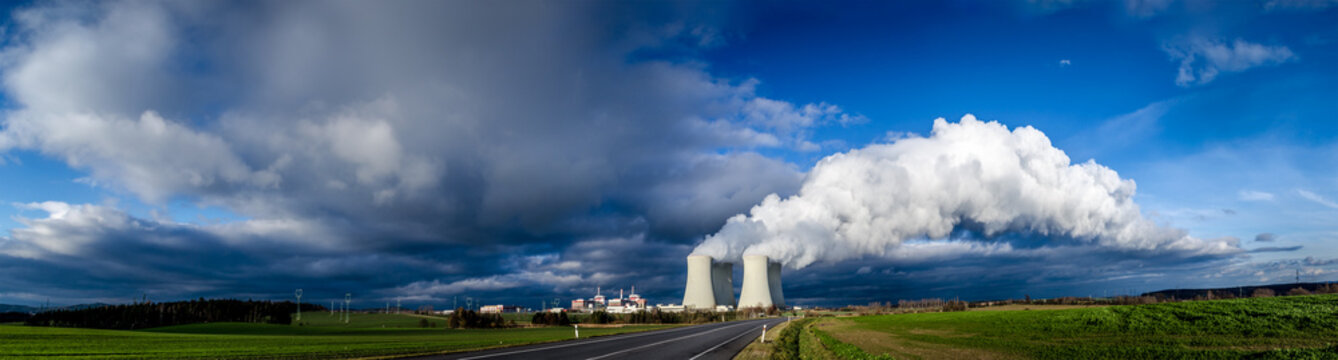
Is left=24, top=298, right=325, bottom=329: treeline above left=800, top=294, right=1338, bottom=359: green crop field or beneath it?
beneath

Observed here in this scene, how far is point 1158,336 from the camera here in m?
32.0

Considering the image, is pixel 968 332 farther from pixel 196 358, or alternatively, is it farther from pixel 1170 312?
pixel 196 358

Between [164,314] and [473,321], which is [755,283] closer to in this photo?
[473,321]

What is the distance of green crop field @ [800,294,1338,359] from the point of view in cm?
2505

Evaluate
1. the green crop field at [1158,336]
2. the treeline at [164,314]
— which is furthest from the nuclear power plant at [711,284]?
the treeline at [164,314]

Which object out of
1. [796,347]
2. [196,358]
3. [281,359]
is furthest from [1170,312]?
[196,358]

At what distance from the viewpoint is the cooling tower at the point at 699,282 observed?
105312 mm

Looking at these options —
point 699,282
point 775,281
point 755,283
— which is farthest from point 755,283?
point 775,281

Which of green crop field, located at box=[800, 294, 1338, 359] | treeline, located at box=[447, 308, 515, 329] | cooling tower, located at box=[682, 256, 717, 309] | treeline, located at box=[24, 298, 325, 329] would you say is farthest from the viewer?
treeline, located at box=[24, 298, 325, 329]

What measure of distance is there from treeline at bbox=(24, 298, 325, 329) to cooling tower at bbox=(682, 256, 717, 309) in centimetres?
8800

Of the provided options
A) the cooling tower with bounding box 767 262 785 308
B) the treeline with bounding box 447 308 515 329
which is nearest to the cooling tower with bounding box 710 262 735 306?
the cooling tower with bounding box 767 262 785 308

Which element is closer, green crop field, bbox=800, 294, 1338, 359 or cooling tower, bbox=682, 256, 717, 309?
green crop field, bbox=800, 294, 1338, 359

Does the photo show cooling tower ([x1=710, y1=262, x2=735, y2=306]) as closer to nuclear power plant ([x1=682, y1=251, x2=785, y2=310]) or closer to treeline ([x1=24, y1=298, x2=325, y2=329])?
nuclear power plant ([x1=682, y1=251, x2=785, y2=310])

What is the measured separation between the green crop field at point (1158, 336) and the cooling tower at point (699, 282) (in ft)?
201
